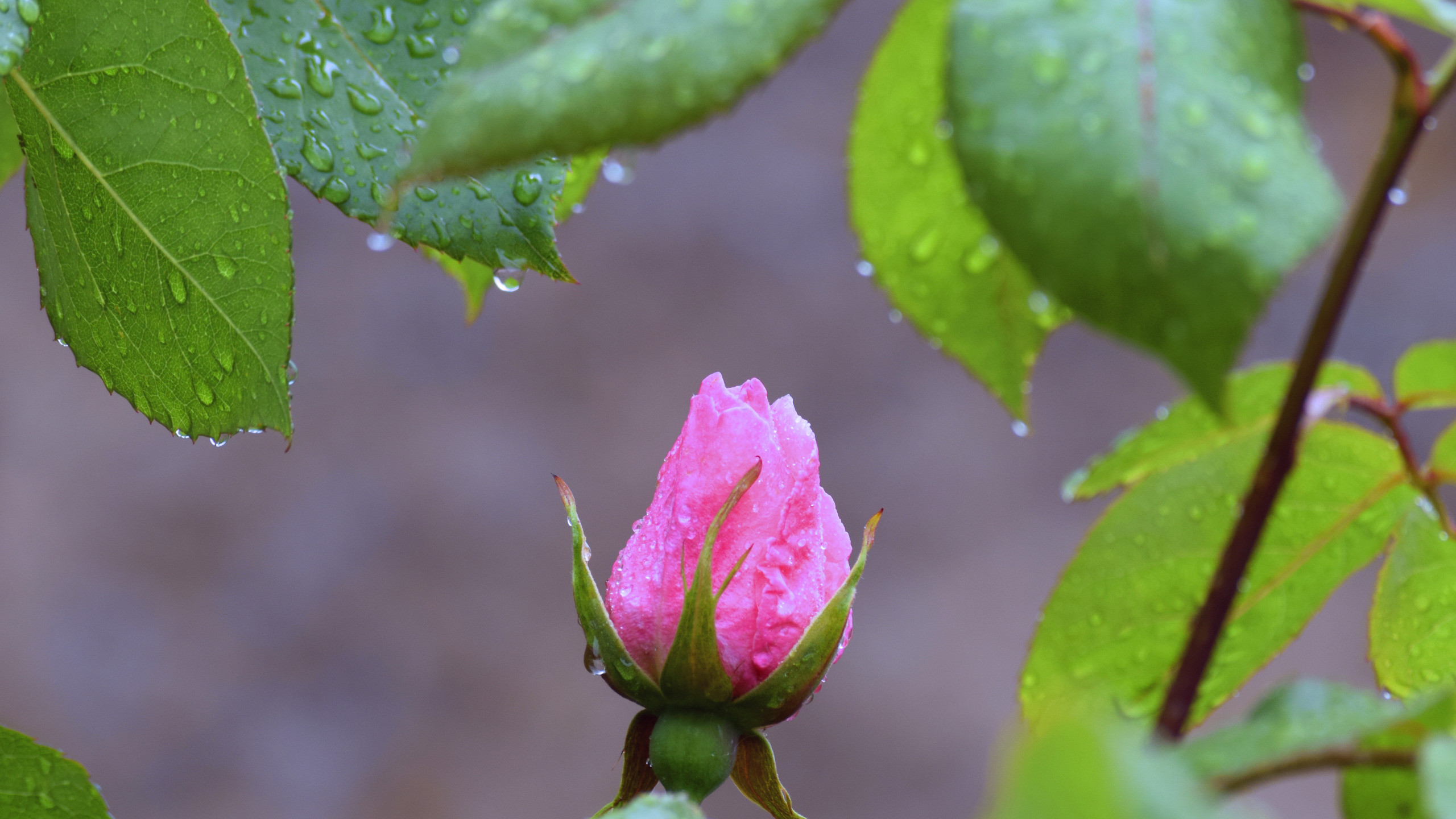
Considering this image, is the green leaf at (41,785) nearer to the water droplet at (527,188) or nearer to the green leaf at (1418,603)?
the water droplet at (527,188)

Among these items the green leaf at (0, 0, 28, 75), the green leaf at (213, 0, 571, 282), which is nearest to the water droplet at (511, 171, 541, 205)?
the green leaf at (213, 0, 571, 282)

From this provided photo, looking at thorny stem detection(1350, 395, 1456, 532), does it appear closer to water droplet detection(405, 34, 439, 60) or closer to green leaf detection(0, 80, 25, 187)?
water droplet detection(405, 34, 439, 60)

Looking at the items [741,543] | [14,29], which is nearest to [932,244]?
[741,543]

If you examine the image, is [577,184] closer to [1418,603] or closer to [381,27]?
[381,27]

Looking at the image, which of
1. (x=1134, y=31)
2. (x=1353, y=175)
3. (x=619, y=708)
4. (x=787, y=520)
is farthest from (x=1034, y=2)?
(x=1353, y=175)

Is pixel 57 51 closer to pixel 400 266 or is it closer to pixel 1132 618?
pixel 1132 618

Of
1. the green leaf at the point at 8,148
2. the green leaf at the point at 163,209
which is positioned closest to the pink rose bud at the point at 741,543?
the green leaf at the point at 163,209
